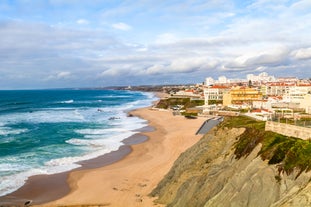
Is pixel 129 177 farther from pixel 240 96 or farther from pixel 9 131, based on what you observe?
pixel 240 96

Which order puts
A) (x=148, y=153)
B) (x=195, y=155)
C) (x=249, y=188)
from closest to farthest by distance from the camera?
1. (x=249, y=188)
2. (x=195, y=155)
3. (x=148, y=153)

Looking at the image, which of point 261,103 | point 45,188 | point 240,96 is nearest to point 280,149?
point 45,188

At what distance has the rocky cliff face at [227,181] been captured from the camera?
55.8 ft

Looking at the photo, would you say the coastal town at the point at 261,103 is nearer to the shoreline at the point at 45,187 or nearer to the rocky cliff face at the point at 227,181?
the rocky cliff face at the point at 227,181

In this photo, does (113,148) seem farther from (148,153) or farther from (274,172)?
(274,172)

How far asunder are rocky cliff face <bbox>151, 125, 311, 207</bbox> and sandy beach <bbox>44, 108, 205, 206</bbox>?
232 centimetres

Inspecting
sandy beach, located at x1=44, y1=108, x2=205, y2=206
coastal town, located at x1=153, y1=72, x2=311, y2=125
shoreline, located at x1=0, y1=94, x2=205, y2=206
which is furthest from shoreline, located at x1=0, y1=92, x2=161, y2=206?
coastal town, located at x1=153, y1=72, x2=311, y2=125

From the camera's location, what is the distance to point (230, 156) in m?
24.7

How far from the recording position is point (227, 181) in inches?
822

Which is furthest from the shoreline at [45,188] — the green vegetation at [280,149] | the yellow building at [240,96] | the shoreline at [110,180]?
the yellow building at [240,96]

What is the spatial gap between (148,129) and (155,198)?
37.8 m

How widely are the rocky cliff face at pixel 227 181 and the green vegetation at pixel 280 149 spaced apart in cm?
44

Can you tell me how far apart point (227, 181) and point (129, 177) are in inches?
520

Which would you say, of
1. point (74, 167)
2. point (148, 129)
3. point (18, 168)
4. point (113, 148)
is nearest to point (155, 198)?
point (74, 167)
